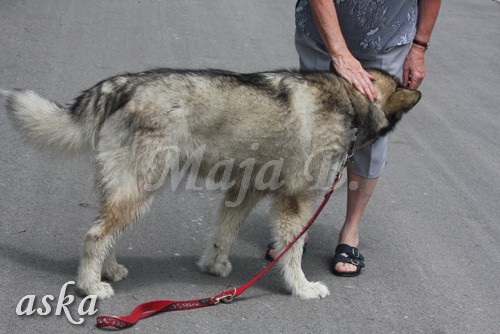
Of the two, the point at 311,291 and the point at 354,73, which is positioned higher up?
the point at 354,73

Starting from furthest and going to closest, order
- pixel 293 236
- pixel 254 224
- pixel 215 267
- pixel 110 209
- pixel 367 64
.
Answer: pixel 254 224 < pixel 367 64 < pixel 215 267 < pixel 293 236 < pixel 110 209

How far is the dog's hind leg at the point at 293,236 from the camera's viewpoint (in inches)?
182

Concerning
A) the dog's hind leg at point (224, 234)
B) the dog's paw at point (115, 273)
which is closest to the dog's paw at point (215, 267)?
the dog's hind leg at point (224, 234)

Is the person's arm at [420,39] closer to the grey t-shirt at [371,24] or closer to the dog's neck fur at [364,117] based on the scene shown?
the grey t-shirt at [371,24]

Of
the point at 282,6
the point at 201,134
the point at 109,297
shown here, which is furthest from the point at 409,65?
the point at 282,6

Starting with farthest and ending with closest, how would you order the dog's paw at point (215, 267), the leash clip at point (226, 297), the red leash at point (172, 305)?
the dog's paw at point (215, 267) → the leash clip at point (226, 297) → the red leash at point (172, 305)

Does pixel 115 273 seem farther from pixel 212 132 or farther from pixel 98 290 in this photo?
pixel 212 132

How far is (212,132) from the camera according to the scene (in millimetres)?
4301

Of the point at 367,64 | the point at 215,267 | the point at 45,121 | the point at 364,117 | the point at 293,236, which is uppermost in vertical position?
the point at 367,64

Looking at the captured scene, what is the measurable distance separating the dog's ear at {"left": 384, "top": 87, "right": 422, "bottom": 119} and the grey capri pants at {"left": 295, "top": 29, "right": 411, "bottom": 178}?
Answer: 28 cm

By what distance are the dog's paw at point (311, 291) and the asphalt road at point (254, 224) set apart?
0.25 ft

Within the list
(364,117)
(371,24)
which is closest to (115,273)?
(364,117)

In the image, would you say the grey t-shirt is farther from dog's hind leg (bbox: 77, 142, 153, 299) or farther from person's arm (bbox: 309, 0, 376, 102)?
dog's hind leg (bbox: 77, 142, 153, 299)

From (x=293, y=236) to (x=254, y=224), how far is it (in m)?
1.05
